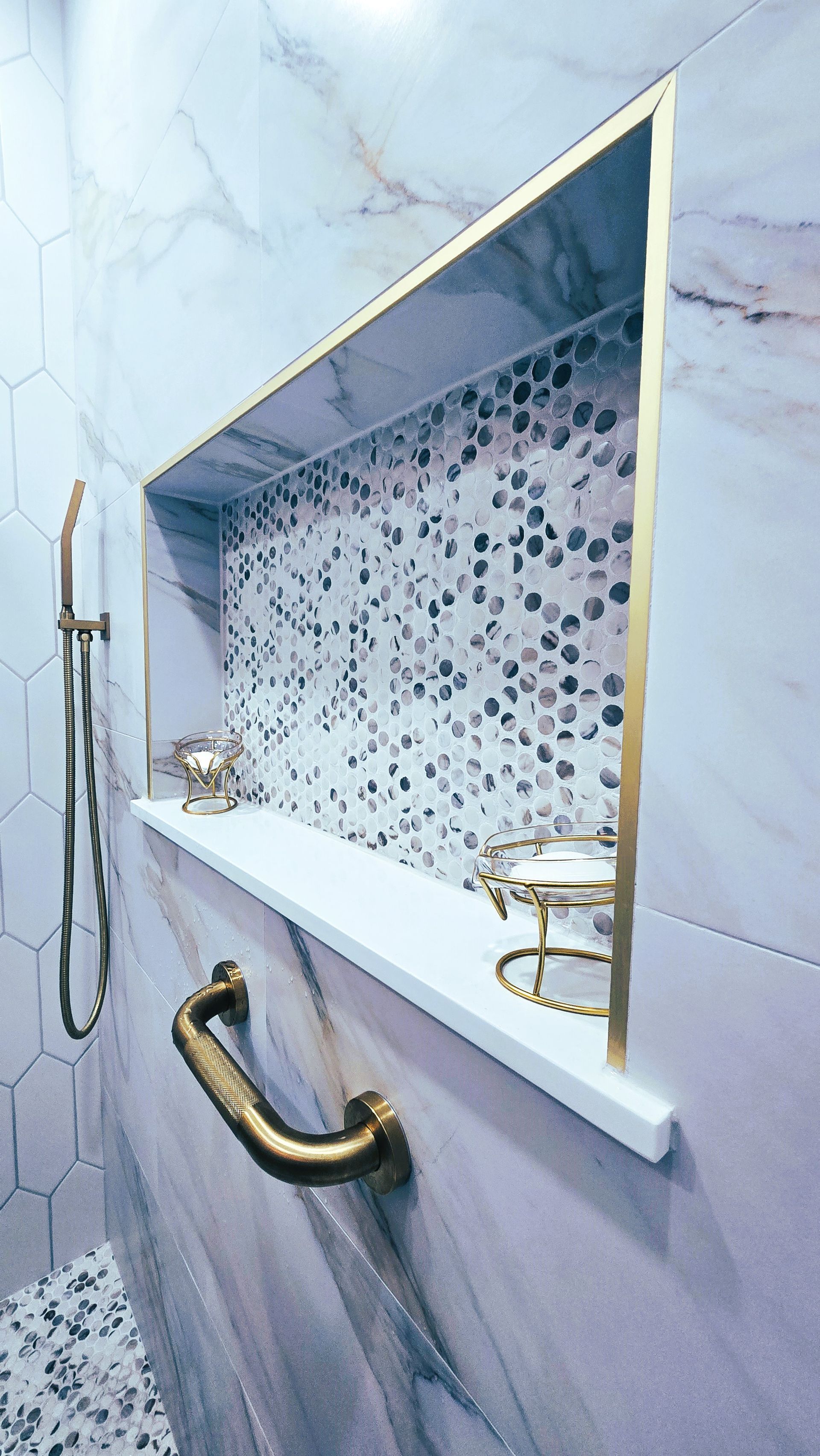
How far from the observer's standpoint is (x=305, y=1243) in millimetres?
618

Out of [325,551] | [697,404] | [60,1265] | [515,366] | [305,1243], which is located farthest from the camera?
[60,1265]

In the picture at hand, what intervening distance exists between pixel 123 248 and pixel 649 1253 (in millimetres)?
1192

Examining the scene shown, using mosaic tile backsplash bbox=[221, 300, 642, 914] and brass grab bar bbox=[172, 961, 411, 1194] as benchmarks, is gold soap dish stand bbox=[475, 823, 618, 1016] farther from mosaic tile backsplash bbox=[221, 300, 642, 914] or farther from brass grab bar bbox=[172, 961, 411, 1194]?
brass grab bar bbox=[172, 961, 411, 1194]

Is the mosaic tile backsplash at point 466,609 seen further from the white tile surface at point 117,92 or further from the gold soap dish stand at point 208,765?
the white tile surface at point 117,92

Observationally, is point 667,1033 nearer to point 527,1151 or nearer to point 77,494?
point 527,1151

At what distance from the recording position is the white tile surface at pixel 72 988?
1.29 metres

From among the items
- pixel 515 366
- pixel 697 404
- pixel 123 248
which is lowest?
pixel 697 404

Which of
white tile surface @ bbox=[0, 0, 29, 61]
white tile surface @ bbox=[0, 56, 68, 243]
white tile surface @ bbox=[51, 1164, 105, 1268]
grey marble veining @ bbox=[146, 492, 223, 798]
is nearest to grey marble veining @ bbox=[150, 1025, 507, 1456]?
grey marble veining @ bbox=[146, 492, 223, 798]

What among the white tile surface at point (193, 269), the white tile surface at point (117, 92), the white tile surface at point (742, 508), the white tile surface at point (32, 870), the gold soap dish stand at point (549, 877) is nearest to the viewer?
the white tile surface at point (742, 508)

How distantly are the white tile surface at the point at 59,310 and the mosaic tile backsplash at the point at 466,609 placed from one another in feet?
2.21

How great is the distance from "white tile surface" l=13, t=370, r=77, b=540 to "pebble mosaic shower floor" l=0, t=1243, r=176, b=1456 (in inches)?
57.2

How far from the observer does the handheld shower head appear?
1021 mm

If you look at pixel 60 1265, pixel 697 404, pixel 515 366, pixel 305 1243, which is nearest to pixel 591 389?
pixel 515 366

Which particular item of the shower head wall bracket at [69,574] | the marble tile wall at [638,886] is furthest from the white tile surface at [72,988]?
the marble tile wall at [638,886]
